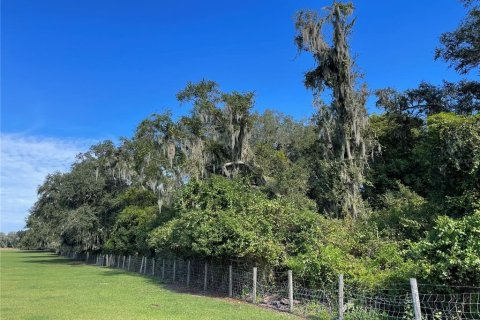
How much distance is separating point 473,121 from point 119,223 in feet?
94.5

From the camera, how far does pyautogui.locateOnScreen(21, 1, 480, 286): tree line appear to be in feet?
40.3

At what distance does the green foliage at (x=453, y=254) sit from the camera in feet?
24.8

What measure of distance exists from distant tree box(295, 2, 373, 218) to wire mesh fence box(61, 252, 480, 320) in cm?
800

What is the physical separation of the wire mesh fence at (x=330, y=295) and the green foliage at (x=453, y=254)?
0.23 metres

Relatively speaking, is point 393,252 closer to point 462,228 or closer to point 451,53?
point 462,228

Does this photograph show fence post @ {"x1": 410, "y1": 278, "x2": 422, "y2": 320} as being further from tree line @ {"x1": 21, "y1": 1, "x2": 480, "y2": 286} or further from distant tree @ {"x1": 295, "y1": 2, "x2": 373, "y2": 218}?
distant tree @ {"x1": 295, "y1": 2, "x2": 373, "y2": 218}

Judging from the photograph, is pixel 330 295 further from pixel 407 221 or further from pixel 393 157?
pixel 393 157

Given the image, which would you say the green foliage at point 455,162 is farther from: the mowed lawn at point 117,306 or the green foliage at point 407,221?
the mowed lawn at point 117,306

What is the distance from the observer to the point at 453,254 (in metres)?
7.79

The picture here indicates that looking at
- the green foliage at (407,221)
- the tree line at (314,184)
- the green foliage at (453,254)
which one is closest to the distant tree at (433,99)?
the tree line at (314,184)

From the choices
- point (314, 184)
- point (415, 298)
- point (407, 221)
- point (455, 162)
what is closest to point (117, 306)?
point (415, 298)

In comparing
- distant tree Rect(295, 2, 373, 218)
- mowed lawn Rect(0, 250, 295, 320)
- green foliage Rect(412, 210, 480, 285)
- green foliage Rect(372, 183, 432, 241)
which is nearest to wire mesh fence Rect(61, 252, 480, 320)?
green foliage Rect(412, 210, 480, 285)

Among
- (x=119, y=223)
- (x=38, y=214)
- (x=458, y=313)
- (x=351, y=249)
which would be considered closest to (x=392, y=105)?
(x=351, y=249)

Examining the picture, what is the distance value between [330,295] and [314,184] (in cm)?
1382
